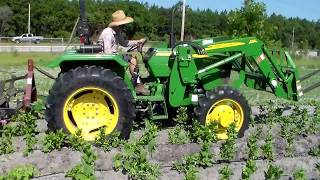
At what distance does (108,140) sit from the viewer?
21.7 ft

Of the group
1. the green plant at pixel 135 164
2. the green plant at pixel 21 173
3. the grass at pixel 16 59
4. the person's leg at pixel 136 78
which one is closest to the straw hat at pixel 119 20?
the person's leg at pixel 136 78

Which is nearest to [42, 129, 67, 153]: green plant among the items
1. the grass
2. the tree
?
the grass

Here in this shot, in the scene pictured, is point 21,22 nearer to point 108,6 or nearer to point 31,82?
point 108,6

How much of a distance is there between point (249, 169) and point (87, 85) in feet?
7.72

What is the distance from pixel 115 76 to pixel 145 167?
1.61 metres

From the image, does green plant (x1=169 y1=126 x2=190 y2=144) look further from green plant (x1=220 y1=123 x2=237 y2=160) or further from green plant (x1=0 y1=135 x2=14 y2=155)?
green plant (x1=0 y1=135 x2=14 y2=155)

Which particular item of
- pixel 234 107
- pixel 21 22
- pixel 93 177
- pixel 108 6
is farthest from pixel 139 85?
pixel 21 22

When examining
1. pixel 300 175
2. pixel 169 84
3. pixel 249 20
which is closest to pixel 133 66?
pixel 169 84

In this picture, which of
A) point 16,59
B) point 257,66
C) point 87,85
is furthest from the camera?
point 16,59

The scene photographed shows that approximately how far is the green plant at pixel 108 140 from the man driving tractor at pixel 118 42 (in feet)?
4.33

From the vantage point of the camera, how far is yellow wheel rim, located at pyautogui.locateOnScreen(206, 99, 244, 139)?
745 centimetres

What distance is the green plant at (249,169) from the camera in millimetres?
5668

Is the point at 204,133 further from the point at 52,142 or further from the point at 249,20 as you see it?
the point at 249,20

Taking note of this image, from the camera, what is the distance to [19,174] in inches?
207
